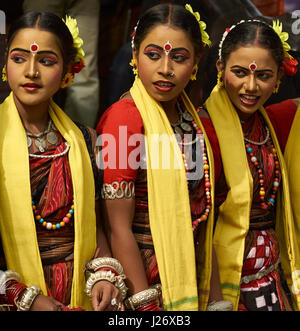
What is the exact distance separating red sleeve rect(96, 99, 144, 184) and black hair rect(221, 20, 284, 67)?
62 cm

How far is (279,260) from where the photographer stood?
2.82 m

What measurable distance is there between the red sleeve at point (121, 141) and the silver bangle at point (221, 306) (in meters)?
0.65

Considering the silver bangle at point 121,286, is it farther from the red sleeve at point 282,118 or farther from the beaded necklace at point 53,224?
the red sleeve at point 282,118

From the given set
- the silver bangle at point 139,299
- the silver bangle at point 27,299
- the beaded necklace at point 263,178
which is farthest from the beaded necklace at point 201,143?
the silver bangle at point 27,299

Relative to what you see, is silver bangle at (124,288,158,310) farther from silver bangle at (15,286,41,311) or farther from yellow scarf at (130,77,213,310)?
silver bangle at (15,286,41,311)

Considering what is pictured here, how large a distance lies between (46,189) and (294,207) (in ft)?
4.22

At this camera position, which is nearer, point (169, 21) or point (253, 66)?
point (169, 21)

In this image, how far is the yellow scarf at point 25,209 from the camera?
2176 millimetres

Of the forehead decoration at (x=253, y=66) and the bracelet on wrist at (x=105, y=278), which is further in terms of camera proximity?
the forehead decoration at (x=253, y=66)

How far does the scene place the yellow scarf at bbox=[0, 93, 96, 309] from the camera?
218 cm

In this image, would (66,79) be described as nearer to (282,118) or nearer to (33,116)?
(33,116)

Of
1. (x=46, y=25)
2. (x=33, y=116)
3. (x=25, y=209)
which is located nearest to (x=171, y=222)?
(x=25, y=209)

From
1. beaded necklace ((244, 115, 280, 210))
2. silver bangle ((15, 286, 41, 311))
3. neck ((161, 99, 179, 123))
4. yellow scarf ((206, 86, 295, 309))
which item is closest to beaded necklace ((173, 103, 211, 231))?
neck ((161, 99, 179, 123))

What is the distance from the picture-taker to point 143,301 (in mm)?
2287
